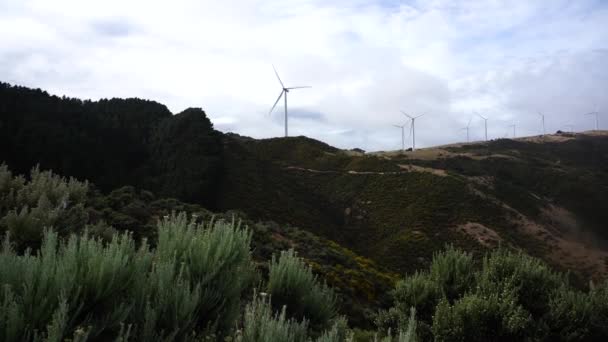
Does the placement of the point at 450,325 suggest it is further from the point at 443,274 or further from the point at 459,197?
the point at 459,197

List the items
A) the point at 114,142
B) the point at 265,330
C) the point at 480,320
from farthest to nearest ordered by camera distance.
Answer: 1. the point at 114,142
2. the point at 480,320
3. the point at 265,330

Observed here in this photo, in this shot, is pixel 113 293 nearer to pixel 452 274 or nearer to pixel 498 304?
pixel 498 304

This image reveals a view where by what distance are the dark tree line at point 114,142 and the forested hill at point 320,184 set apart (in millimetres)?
109

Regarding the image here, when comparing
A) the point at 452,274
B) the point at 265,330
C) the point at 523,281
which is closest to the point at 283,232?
the point at 452,274

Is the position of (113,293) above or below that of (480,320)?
above

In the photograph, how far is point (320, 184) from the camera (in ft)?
201

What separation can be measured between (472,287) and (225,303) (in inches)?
373

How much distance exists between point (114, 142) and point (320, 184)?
27596mm

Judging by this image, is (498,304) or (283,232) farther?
(283,232)

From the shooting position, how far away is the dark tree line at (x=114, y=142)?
30.7 metres

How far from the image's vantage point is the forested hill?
34.8m

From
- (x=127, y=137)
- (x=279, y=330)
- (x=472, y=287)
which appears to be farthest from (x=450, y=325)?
Answer: (x=127, y=137)

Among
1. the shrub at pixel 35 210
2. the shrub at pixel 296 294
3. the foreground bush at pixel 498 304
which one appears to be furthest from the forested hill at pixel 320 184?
the shrub at pixel 296 294

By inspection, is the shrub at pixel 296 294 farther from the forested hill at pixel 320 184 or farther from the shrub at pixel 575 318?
the forested hill at pixel 320 184
